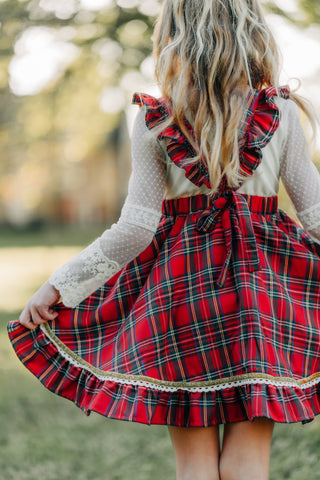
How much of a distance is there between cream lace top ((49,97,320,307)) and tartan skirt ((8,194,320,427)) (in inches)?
3.0

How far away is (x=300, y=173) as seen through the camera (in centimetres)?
190

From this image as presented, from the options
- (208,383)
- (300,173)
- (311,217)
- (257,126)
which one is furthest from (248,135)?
(208,383)

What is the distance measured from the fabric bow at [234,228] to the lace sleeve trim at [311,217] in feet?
0.66

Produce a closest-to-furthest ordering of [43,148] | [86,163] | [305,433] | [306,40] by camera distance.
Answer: [305,433] < [306,40] < [43,148] < [86,163]

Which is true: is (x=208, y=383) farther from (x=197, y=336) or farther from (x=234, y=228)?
(x=234, y=228)

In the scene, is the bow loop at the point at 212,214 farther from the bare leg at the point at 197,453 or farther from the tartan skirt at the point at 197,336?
the bare leg at the point at 197,453

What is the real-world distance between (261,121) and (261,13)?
0.35m

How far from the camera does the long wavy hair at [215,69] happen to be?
1.81 metres

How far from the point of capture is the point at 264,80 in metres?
1.93

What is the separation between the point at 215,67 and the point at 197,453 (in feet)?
3.78

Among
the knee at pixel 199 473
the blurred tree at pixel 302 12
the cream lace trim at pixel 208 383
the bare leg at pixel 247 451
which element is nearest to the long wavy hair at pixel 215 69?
the cream lace trim at pixel 208 383

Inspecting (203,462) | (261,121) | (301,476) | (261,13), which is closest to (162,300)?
(203,462)

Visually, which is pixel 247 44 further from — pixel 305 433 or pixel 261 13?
pixel 305 433

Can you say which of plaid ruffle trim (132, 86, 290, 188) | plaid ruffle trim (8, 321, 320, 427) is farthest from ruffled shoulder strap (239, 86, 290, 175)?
plaid ruffle trim (8, 321, 320, 427)
